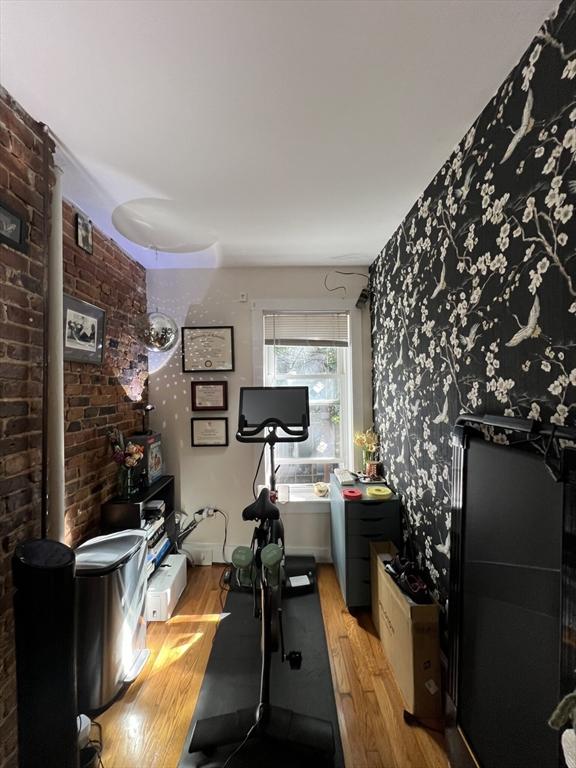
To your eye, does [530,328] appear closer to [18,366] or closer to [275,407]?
[275,407]

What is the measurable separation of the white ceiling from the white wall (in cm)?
102

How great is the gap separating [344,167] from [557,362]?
53.5 inches

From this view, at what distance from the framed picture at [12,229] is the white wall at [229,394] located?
1.61 meters

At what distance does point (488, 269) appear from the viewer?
1.25 metres

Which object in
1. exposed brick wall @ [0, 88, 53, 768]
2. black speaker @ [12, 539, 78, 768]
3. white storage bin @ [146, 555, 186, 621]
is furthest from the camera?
white storage bin @ [146, 555, 186, 621]

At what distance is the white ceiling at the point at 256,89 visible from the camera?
3.15 feet

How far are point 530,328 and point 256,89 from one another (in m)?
1.32

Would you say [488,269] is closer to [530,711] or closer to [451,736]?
[530,711]

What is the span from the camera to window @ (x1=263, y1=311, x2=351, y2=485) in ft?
9.87

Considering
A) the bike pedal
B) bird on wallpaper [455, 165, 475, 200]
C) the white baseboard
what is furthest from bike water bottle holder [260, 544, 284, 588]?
bird on wallpaper [455, 165, 475, 200]

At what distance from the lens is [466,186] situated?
55.0 inches

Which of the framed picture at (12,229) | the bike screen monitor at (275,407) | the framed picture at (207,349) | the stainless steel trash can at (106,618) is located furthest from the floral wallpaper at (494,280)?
the framed picture at (12,229)

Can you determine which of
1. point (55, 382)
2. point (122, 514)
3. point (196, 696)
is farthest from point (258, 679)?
point (55, 382)

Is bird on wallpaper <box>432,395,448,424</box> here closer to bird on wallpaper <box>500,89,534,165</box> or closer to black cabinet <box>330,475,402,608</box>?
black cabinet <box>330,475,402,608</box>
